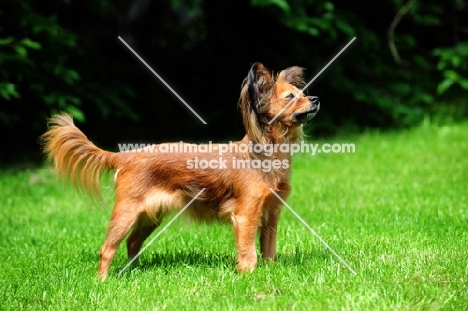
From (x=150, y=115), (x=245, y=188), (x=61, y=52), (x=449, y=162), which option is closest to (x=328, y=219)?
(x=245, y=188)

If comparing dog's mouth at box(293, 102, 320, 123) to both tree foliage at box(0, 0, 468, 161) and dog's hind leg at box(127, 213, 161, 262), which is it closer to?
dog's hind leg at box(127, 213, 161, 262)

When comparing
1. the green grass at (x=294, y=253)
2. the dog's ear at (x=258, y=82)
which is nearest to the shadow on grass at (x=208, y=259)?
the green grass at (x=294, y=253)

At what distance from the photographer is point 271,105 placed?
538 centimetres

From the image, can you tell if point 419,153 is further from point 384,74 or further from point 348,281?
point 348,281

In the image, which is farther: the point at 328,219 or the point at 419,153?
the point at 419,153

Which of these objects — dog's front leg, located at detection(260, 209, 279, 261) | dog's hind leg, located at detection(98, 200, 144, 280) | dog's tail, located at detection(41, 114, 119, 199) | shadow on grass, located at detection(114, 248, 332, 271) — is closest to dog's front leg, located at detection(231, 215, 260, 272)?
shadow on grass, located at detection(114, 248, 332, 271)

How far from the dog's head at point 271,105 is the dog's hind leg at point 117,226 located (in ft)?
3.49

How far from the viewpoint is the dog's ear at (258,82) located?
17.1 ft

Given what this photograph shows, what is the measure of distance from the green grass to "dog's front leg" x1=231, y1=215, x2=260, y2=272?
0.12 meters

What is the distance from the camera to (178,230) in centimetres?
690

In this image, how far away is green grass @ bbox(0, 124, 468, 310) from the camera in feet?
15.0

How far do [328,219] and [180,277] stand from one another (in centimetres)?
236

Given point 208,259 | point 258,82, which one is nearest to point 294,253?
point 208,259

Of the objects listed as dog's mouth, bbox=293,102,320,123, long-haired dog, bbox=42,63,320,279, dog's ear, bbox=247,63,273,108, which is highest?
dog's ear, bbox=247,63,273,108
